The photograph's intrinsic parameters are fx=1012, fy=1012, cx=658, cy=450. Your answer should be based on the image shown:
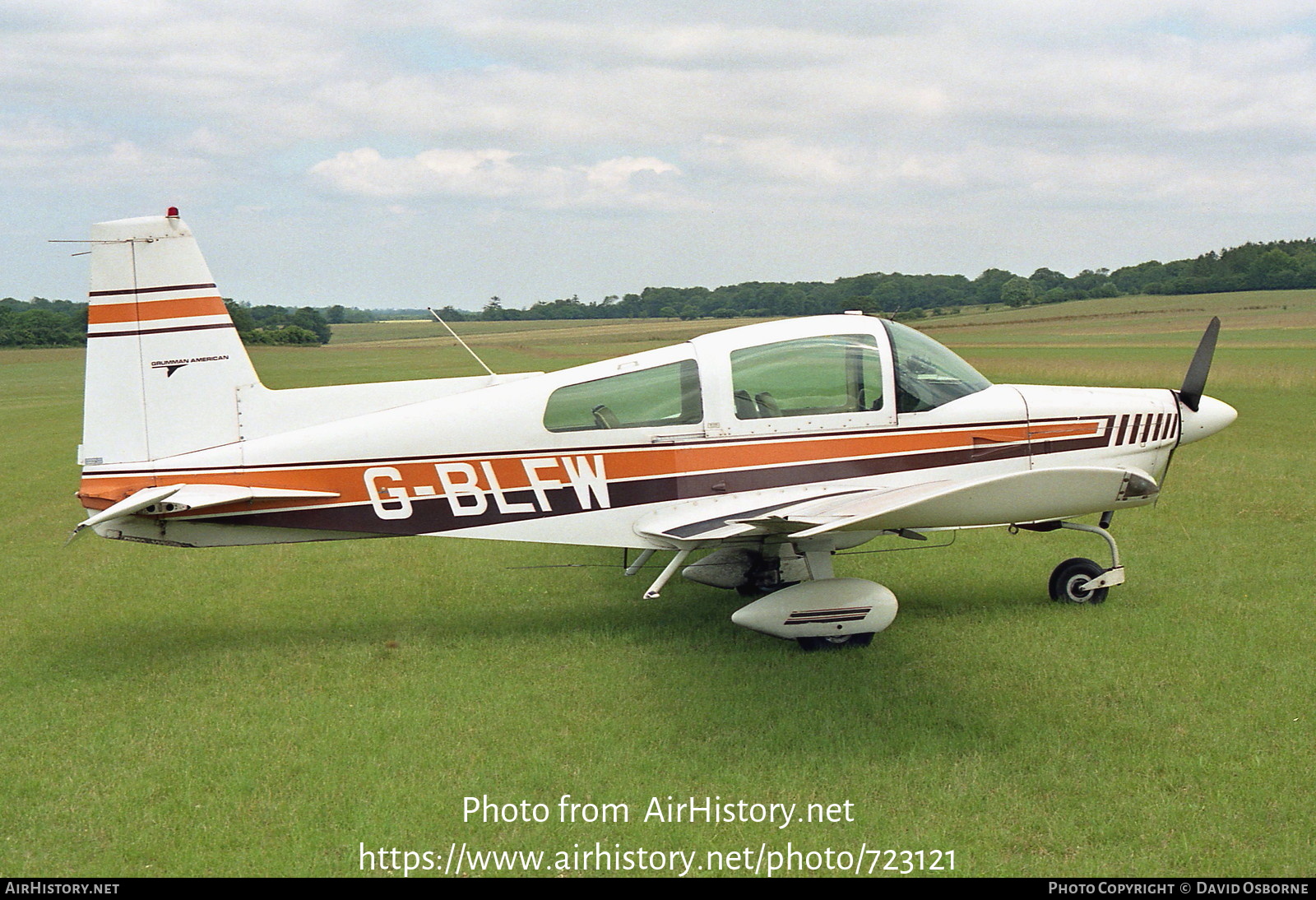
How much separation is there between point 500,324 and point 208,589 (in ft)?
292

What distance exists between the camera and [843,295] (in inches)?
870

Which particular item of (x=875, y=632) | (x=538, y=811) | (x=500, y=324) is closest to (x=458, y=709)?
(x=538, y=811)

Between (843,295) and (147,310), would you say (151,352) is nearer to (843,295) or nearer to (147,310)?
(147,310)

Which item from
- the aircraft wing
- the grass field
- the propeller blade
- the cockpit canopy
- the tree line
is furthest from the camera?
the tree line

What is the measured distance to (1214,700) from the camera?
5.67m

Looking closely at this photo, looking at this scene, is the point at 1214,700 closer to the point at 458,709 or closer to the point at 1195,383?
the point at 1195,383

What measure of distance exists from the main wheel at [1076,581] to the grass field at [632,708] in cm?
17

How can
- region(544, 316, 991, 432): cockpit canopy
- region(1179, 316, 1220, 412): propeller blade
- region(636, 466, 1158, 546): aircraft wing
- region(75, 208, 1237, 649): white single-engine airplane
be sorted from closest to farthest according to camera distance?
1. region(636, 466, 1158, 546): aircraft wing
2. region(75, 208, 1237, 649): white single-engine airplane
3. region(544, 316, 991, 432): cockpit canopy
4. region(1179, 316, 1220, 412): propeller blade

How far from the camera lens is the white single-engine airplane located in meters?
6.64

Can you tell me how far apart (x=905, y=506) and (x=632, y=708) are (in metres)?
1.94

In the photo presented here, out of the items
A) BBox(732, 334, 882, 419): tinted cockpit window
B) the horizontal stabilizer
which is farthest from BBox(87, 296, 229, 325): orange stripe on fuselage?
BBox(732, 334, 882, 419): tinted cockpit window

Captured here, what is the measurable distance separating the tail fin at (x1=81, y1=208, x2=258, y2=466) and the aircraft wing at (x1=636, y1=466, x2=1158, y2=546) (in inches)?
120

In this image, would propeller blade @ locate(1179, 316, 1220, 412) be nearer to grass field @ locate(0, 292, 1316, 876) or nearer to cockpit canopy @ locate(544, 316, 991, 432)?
grass field @ locate(0, 292, 1316, 876)

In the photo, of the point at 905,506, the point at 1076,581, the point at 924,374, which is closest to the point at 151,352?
the point at 905,506
